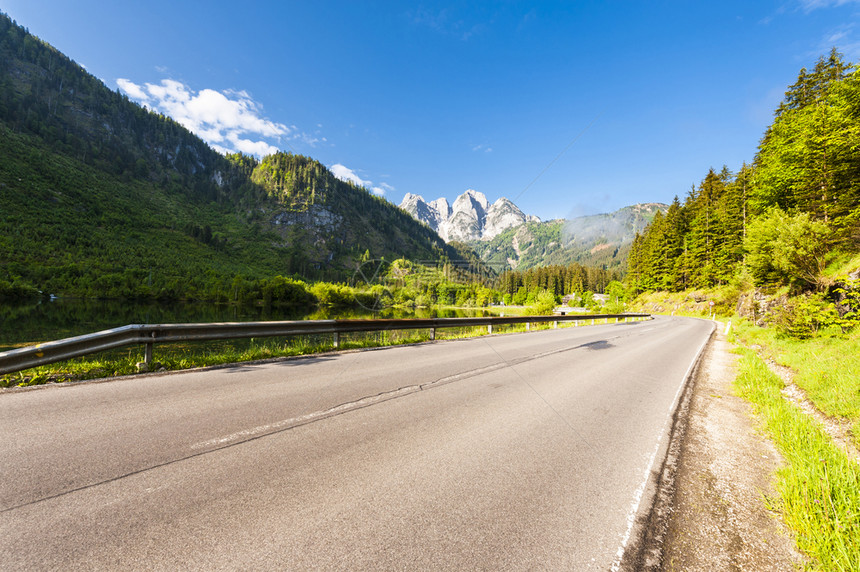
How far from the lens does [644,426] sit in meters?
4.89

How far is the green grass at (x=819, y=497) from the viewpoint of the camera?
2186 millimetres

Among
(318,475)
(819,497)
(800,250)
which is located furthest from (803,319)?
(318,475)

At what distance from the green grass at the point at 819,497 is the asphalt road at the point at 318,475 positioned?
104 centimetres

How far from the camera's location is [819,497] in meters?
2.79

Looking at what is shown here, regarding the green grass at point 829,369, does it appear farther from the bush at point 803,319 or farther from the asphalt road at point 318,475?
the asphalt road at point 318,475

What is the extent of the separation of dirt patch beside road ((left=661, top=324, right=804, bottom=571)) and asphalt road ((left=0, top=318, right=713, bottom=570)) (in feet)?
1.09

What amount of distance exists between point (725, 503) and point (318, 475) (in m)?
3.89

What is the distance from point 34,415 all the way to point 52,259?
10233 centimetres

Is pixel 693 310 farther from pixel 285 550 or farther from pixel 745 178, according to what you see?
pixel 285 550

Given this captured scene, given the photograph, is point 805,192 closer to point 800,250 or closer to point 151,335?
point 800,250

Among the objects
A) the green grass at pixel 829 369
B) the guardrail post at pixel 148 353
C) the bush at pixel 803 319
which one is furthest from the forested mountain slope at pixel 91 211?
the bush at pixel 803 319

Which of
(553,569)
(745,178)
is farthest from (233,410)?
(745,178)

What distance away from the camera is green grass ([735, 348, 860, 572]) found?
7.17ft

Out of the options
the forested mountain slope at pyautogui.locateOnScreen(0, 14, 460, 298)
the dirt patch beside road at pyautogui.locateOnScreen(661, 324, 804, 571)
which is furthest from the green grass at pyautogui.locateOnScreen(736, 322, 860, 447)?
the forested mountain slope at pyautogui.locateOnScreen(0, 14, 460, 298)
